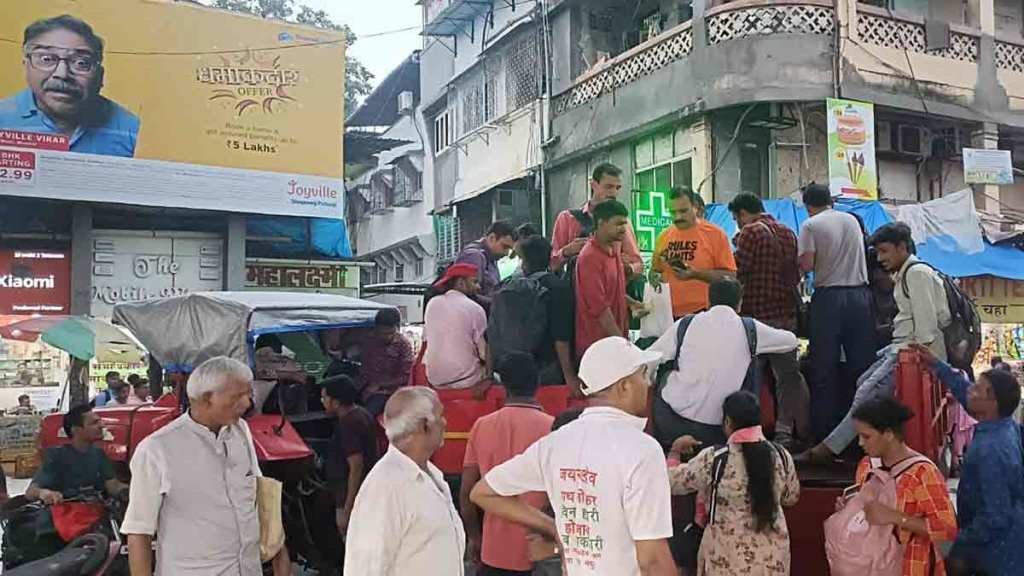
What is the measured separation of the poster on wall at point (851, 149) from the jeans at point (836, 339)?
8.24m

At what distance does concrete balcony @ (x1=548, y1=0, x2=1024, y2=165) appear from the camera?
14.0m

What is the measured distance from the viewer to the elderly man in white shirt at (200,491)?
3.81 meters

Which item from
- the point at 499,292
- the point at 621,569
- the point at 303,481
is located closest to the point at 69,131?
the point at 303,481

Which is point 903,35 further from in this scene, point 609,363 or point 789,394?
point 609,363

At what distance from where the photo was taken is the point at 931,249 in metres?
13.4

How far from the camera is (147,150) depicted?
16.7 meters

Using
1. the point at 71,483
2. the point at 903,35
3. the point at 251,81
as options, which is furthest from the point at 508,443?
the point at 251,81

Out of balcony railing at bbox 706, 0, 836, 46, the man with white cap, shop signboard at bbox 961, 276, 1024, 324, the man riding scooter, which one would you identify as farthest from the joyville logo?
the man with white cap

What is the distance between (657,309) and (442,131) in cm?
2027

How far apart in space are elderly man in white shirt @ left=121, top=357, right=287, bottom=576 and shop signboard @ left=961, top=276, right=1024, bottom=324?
1356cm

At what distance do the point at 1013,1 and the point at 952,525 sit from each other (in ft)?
54.9

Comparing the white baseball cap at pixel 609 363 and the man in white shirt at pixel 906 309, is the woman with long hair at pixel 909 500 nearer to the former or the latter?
the man in white shirt at pixel 906 309

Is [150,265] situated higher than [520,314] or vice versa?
[150,265]

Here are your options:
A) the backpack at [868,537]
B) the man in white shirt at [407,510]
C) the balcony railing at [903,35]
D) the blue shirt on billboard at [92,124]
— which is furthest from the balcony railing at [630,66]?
the man in white shirt at [407,510]
